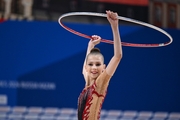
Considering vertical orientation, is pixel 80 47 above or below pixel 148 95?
above

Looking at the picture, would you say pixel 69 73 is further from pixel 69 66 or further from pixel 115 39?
pixel 115 39

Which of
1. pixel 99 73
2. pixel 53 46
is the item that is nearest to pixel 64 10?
pixel 53 46

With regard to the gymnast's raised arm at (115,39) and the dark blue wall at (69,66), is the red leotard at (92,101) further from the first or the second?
the dark blue wall at (69,66)

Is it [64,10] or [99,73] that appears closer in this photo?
[99,73]

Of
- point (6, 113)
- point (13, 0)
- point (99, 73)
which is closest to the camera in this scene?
point (99, 73)

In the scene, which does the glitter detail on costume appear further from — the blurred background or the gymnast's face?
the blurred background

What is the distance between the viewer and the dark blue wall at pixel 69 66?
6438mm

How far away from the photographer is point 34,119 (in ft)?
21.2

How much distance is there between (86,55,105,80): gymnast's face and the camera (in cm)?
330

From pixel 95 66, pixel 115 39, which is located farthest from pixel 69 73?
pixel 115 39

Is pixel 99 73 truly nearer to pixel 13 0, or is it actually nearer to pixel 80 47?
pixel 80 47

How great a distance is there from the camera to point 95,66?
3.30 metres

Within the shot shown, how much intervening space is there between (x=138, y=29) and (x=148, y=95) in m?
0.99

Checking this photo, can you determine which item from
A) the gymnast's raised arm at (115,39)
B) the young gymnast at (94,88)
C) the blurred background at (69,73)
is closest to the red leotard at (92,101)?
the young gymnast at (94,88)
